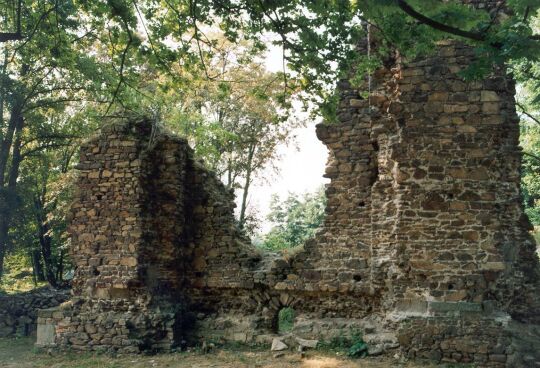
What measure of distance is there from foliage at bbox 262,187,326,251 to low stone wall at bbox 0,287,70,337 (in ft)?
Answer: 44.8

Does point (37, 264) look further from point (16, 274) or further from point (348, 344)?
point (348, 344)

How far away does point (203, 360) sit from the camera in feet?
28.7

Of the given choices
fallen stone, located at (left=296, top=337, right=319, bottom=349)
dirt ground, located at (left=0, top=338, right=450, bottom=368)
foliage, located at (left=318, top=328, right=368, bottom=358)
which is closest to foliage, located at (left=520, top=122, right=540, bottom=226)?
foliage, located at (left=318, top=328, right=368, bottom=358)

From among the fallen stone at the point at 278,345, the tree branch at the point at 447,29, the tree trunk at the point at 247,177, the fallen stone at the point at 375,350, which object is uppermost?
the tree trunk at the point at 247,177

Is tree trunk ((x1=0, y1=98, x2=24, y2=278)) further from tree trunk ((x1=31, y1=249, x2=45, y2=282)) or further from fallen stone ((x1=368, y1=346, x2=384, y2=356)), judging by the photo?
fallen stone ((x1=368, y1=346, x2=384, y2=356))

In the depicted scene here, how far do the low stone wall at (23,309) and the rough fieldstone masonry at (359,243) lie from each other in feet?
15.2

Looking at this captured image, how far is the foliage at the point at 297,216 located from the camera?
28019 mm

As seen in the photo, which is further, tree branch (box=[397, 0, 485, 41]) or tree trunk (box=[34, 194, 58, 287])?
tree trunk (box=[34, 194, 58, 287])

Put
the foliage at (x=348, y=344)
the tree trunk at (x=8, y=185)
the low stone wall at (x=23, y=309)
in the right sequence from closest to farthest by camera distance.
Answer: the foliage at (x=348, y=344), the low stone wall at (x=23, y=309), the tree trunk at (x=8, y=185)

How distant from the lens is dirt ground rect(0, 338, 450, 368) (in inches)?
317

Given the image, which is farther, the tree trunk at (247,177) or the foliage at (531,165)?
the tree trunk at (247,177)

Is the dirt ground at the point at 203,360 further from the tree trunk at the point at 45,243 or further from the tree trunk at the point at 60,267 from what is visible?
the tree trunk at the point at 60,267

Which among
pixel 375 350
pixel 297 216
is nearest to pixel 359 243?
pixel 375 350

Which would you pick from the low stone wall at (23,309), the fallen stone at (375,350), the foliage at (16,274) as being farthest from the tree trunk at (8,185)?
the fallen stone at (375,350)
